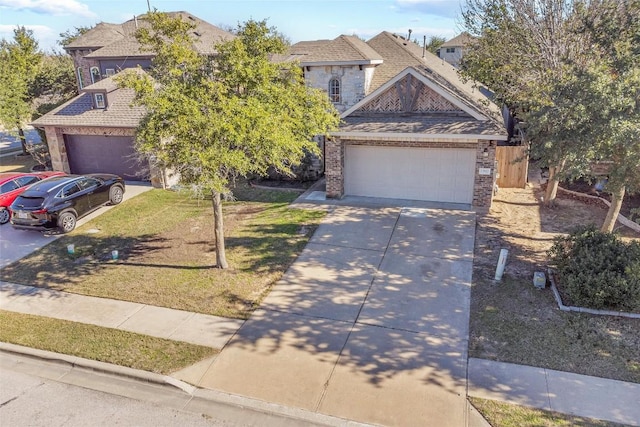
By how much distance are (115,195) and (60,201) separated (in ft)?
9.35

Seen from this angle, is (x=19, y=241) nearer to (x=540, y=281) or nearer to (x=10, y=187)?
(x=10, y=187)

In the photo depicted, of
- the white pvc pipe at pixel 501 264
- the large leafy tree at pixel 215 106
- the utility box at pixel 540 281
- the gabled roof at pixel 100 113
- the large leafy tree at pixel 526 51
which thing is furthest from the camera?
the gabled roof at pixel 100 113

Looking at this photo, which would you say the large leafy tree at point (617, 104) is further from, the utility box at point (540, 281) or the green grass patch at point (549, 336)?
the green grass patch at point (549, 336)

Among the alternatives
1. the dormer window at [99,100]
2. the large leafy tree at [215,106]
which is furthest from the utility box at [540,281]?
the dormer window at [99,100]

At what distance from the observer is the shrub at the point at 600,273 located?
8836 mm

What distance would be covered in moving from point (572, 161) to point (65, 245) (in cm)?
1434

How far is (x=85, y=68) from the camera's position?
27.4 m

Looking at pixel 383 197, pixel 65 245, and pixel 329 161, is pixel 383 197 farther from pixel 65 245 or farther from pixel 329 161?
pixel 65 245

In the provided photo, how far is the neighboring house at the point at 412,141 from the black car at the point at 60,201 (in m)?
8.55

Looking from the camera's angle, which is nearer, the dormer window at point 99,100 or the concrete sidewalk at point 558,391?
the concrete sidewalk at point 558,391

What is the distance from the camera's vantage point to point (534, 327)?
28.3 feet

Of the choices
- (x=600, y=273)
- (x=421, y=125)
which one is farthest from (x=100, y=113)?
(x=600, y=273)

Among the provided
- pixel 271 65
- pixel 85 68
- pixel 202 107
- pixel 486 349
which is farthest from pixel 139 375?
pixel 85 68

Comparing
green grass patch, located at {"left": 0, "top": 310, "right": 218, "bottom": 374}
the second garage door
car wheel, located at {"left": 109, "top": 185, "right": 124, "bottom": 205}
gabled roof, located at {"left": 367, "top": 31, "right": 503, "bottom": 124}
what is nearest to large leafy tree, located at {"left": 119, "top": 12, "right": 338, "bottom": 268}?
green grass patch, located at {"left": 0, "top": 310, "right": 218, "bottom": 374}
